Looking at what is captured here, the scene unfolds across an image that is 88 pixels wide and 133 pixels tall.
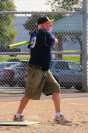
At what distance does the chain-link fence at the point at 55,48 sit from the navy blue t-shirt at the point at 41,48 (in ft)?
21.5

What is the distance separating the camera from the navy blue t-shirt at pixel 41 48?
374 inches

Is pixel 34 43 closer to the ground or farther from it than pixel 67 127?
farther from it

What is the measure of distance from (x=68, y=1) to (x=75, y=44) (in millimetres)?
9290

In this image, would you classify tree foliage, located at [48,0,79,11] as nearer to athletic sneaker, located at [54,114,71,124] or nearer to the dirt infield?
the dirt infield

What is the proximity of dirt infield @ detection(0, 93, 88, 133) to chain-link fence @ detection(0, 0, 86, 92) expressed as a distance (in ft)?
6.48

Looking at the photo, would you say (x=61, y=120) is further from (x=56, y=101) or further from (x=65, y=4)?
(x=65, y=4)

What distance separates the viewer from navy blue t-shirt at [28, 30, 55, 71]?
9500 mm

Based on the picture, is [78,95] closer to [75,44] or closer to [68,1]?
[75,44]

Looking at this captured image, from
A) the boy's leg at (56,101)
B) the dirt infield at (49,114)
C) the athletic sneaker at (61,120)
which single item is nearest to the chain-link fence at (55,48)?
the dirt infield at (49,114)

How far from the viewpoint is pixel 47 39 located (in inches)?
376

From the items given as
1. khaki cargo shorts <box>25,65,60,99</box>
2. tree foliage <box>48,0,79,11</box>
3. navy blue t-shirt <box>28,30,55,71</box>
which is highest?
navy blue t-shirt <box>28,30,55,71</box>

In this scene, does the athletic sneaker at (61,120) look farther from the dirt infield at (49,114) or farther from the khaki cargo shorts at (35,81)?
the khaki cargo shorts at (35,81)

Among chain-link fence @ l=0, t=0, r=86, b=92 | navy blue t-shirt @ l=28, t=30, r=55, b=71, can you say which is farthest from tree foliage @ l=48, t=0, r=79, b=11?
navy blue t-shirt @ l=28, t=30, r=55, b=71

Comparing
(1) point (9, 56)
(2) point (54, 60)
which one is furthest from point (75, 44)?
(1) point (9, 56)
